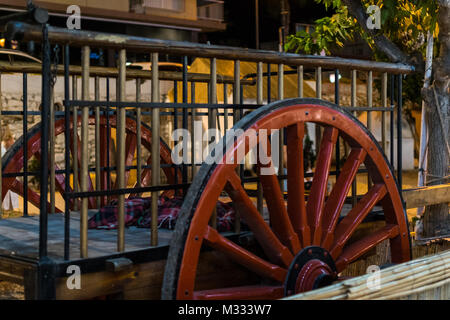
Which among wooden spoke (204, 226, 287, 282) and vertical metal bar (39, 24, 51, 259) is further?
wooden spoke (204, 226, 287, 282)

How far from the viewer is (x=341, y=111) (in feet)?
12.4

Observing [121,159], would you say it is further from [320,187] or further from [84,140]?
[320,187]

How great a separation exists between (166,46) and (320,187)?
123cm

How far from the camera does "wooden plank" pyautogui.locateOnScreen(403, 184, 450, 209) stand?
4.73m

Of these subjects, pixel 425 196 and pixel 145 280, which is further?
pixel 425 196

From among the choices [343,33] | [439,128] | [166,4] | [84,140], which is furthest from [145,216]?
[166,4]

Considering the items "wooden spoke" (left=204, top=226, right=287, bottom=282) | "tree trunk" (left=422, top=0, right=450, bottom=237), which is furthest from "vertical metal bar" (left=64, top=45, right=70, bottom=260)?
"tree trunk" (left=422, top=0, right=450, bottom=237)

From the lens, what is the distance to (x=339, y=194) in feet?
12.9

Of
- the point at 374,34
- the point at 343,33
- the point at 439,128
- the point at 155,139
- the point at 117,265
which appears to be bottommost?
the point at 117,265

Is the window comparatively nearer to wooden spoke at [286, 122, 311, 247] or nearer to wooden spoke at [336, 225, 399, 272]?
wooden spoke at [336, 225, 399, 272]

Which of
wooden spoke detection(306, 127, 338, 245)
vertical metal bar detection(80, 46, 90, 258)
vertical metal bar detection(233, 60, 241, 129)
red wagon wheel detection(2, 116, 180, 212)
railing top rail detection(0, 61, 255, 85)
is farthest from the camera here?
red wagon wheel detection(2, 116, 180, 212)

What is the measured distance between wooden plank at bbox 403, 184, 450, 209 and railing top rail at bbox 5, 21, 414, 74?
3.19ft

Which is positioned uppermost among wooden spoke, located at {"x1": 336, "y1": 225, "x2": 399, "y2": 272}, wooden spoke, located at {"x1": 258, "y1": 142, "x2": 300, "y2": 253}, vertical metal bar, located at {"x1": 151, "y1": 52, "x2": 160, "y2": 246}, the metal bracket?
vertical metal bar, located at {"x1": 151, "y1": 52, "x2": 160, "y2": 246}
